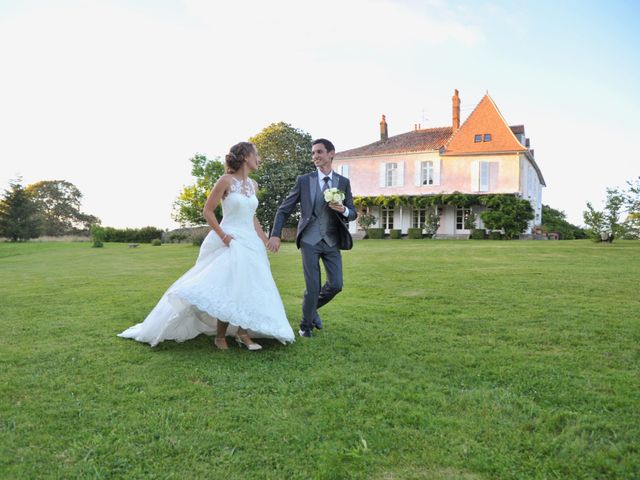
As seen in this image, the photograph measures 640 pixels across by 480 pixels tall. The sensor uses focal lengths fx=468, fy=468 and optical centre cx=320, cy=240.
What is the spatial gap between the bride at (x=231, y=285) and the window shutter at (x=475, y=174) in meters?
30.2

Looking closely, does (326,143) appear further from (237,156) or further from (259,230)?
(259,230)

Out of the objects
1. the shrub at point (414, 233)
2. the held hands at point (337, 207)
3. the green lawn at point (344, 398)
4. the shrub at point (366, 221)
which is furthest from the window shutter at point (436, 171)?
the held hands at point (337, 207)

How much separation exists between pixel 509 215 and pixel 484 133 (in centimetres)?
666

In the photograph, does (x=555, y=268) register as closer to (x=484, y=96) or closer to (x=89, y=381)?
(x=89, y=381)

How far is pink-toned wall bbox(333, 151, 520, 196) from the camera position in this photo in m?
32.2

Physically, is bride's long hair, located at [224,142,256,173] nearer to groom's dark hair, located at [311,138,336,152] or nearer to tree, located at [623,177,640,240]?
groom's dark hair, located at [311,138,336,152]

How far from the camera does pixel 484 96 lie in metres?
34.2

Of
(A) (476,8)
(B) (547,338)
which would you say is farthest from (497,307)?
(A) (476,8)

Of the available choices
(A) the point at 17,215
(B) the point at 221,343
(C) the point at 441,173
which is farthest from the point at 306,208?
(A) the point at 17,215

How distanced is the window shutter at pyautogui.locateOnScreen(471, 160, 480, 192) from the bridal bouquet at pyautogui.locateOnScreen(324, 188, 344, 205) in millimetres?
29874

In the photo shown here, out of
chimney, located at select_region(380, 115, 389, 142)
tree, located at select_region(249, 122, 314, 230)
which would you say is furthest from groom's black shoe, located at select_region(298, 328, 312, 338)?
chimney, located at select_region(380, 115, 389, 142)

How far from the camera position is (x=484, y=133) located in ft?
109

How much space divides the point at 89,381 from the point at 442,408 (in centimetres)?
282

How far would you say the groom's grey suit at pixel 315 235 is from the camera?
5.41 m
